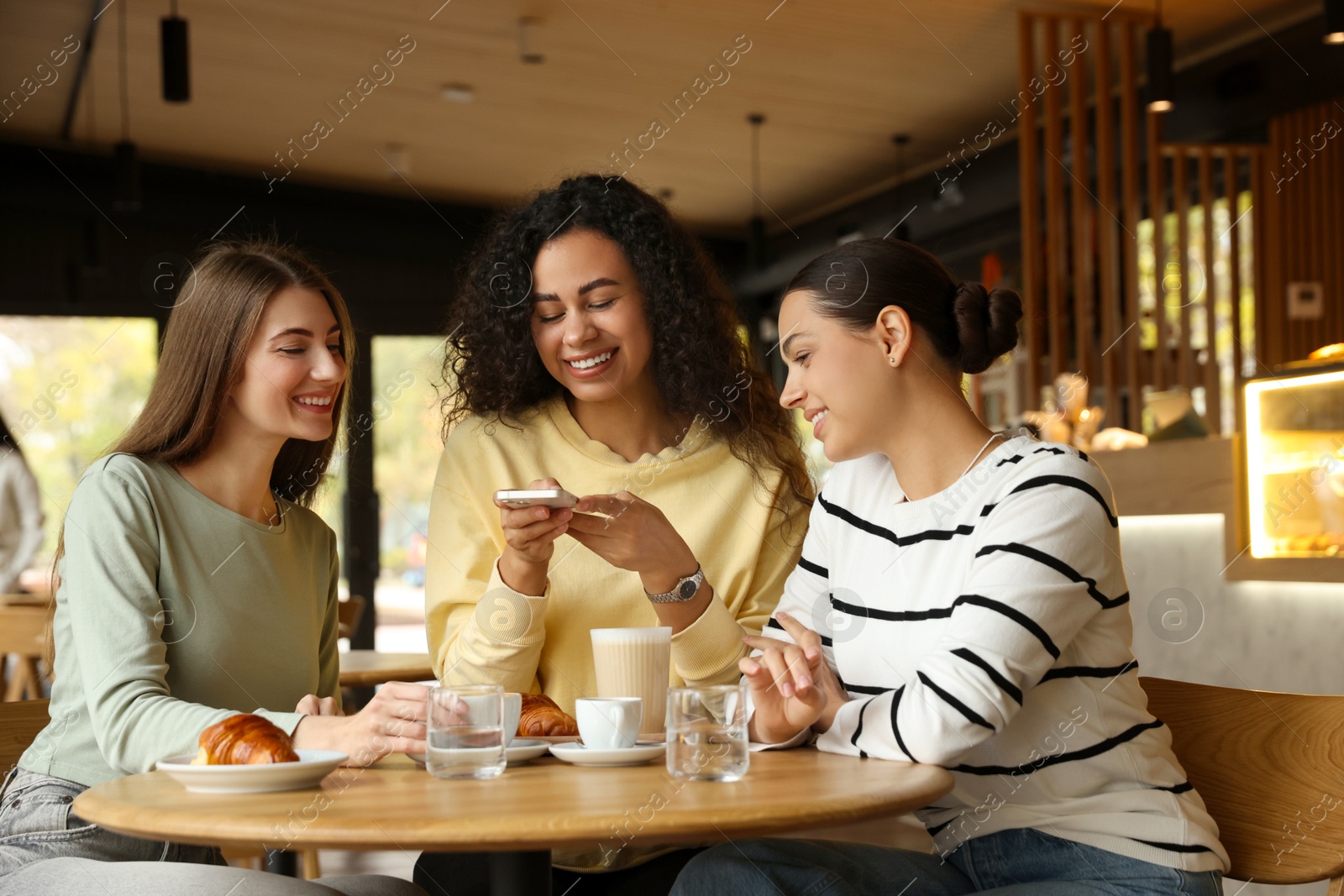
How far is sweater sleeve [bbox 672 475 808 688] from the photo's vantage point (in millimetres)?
1854

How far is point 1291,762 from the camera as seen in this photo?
158 centimetres

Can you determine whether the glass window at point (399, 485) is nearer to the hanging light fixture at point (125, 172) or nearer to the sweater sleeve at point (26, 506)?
the hanging light fixture at point (125, 172)

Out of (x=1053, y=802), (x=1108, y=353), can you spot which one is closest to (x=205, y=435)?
(x=1053, y=802)

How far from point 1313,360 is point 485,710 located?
91.8 inches

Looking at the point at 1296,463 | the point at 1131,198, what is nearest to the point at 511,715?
the point at 1296,463

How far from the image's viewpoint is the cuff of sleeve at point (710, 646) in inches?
72.7

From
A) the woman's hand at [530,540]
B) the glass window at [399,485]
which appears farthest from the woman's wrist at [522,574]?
the glass window at [399,485]

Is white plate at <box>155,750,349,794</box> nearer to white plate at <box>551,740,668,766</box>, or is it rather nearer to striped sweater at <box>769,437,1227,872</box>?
white plate at <box>551,740,668,766</box>

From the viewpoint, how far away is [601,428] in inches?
85.6

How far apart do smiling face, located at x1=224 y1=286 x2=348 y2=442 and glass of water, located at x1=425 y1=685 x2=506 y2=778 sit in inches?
27.6

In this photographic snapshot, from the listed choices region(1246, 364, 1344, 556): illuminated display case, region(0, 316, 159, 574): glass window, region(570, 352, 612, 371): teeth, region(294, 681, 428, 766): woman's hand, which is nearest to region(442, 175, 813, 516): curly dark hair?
region(570, 352, 612, 371): teeth

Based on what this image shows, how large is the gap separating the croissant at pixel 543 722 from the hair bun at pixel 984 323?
0.74 meters

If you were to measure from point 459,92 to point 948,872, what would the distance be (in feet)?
20.2

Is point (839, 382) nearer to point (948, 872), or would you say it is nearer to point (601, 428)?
point (601, 428)
